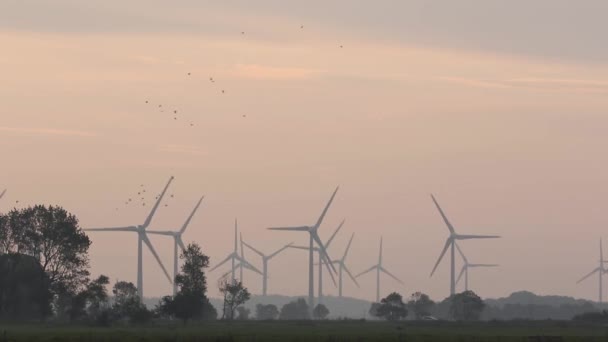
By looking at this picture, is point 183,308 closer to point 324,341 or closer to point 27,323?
point 27,323

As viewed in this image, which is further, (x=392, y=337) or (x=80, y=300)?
(x=80, y=300)

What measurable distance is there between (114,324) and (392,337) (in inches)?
2344

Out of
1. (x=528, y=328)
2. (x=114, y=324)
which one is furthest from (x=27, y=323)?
(x=528, y=328)

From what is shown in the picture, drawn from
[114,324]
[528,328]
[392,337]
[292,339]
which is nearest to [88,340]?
[292,339]

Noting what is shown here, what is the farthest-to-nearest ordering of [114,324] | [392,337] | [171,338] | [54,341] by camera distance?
[114,324] < [392,337] < [171,338] < [54,341]

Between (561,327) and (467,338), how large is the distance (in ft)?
185

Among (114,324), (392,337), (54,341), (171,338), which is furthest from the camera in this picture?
(114,324)

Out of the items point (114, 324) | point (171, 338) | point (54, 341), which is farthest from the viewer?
point (114, 324)

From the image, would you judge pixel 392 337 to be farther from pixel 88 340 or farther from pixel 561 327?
pixel 561 327

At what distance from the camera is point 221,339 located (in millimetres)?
126375

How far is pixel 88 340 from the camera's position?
407ft

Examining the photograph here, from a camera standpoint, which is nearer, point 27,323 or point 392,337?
point 392,337

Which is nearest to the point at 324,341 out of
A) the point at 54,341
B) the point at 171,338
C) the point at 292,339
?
the point at 292,339

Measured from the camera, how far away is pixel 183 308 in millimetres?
199875
